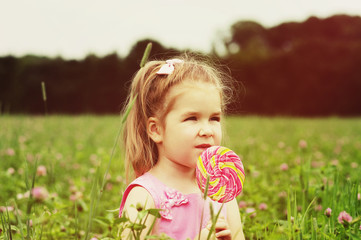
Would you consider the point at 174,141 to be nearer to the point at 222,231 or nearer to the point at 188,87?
the point at 188,87

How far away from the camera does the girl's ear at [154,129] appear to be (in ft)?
6.22

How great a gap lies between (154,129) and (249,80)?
1652 centimetres

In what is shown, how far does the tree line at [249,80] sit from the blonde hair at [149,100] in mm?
12184

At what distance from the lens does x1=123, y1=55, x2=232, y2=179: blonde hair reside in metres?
1.90

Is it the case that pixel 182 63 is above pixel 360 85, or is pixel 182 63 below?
above

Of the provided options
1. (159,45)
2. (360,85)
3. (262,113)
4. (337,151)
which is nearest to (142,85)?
(337,151)

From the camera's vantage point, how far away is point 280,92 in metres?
17.9

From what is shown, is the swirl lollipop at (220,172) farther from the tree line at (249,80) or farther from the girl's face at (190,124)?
the tree line at (249,80)

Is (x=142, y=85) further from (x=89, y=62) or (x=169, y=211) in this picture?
(x=89, y=62)

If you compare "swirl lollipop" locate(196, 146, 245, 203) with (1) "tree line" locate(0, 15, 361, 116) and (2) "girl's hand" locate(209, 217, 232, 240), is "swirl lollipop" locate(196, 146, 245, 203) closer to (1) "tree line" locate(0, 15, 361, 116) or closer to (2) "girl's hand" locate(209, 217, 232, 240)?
(2) "girl's hand" locate(209, 217, 232, 240)

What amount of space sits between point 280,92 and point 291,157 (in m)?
13.8

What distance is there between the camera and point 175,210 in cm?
177

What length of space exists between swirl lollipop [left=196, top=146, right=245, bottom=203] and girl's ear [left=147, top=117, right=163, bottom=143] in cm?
28

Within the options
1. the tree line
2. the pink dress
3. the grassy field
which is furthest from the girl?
the tree line
